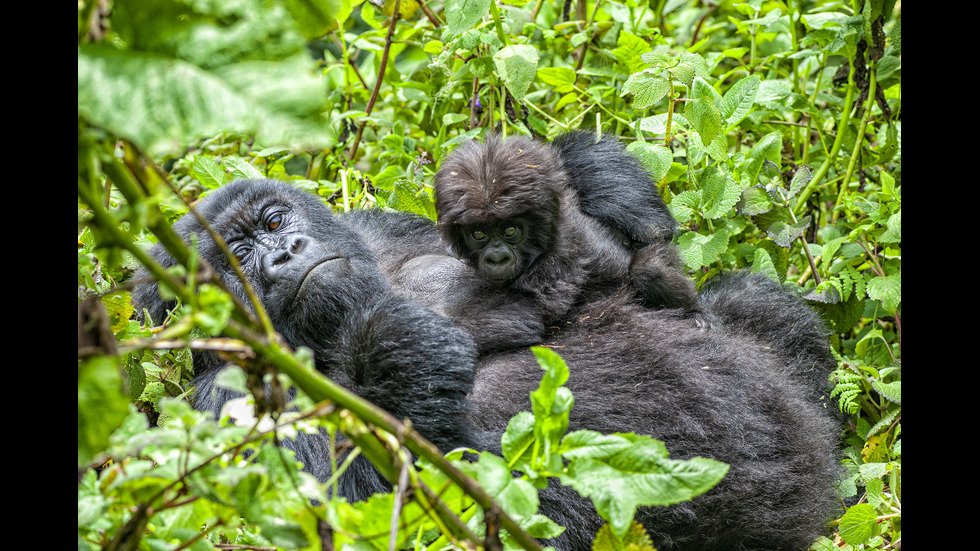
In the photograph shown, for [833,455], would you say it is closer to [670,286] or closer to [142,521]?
[670,286]

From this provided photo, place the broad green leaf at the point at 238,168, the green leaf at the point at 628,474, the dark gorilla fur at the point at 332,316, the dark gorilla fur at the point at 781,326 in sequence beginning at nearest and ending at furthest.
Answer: the green leaf at the point at 628,474, the dark gorilla fur at the point at 332,316, the dark gorilla fur at the point at 781,326, the broad green leaf at the point at 238,168

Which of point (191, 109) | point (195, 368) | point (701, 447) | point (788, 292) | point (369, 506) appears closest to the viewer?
point (191, 109)

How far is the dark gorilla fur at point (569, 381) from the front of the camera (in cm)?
208

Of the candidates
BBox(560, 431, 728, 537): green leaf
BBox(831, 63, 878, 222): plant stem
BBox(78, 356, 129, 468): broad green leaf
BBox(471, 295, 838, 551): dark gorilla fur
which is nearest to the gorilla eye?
BBox(471, 295, 838, 551): dark gorilla fur

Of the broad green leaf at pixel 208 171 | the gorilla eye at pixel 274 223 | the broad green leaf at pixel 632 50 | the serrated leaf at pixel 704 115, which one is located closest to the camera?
the gorilla eye at pixel 274 223

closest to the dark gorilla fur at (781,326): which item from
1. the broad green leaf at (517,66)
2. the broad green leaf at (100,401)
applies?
the broad green leaf at (517,66)

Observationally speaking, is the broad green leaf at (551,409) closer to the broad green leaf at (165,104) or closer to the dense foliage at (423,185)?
the dense foliage at (423,185)

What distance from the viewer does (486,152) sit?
8.89 ft

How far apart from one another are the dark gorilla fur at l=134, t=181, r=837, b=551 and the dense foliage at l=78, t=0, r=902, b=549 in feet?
0.69

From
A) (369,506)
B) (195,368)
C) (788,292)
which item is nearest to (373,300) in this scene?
(195,368)

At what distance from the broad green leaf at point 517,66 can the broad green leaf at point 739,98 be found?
683 millimetres

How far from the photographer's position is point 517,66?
2.84 metres

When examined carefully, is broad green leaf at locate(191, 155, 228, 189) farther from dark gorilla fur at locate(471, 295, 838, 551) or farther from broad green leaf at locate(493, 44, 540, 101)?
dark gorilla fur at locate(471, 295, 838, 551)

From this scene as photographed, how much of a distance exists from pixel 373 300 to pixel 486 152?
68 cm
